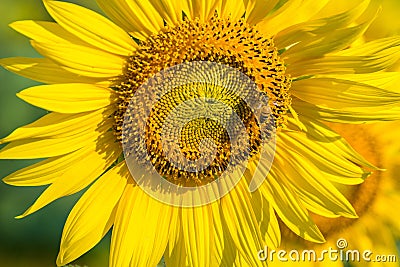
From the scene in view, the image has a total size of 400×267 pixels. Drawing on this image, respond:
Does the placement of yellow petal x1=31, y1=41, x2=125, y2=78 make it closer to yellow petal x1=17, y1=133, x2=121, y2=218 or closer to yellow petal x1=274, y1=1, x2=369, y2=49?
yellow petal x1=17, y1=133, x2=121, y2=218

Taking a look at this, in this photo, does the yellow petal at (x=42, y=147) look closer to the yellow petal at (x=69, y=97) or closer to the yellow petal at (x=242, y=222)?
the yellow petal at (x=69, y=97)

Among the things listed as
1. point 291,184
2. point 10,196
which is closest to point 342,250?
point 291,184

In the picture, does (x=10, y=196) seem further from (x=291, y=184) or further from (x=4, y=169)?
(x=291, y=184)

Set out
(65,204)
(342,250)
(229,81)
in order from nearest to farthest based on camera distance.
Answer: (229,81) < (342,250) < (65,204)

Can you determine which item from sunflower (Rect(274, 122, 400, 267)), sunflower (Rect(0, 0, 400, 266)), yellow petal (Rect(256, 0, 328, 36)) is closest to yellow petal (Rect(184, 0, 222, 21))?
sunflower (Rect(0, 0, 400, 266))

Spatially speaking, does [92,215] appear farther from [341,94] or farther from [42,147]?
[341,94]

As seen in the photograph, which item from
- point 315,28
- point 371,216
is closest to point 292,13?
point 315,28

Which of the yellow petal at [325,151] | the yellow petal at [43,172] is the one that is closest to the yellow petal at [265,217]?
the yellow petal at [325,151]
